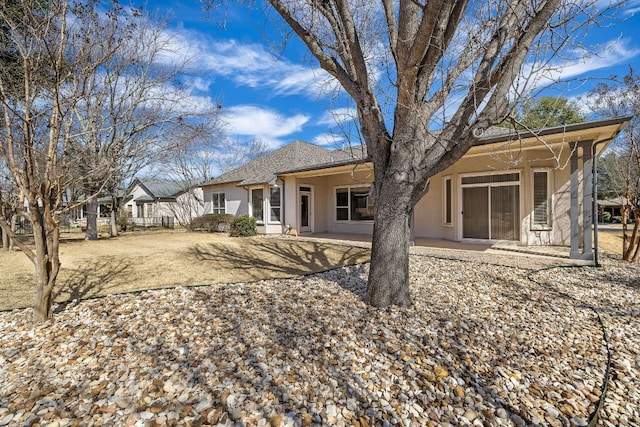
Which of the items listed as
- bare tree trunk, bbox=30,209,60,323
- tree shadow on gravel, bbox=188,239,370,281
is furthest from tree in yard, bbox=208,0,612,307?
bare tree trunk, bbox=30,209,60,323

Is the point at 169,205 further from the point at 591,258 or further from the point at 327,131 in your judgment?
the point at 591,258

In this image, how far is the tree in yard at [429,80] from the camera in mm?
3387

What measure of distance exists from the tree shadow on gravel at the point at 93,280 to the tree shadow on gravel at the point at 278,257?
1739mm

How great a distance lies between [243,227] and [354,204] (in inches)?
201

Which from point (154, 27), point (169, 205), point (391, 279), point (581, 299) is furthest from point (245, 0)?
point (169, 205)

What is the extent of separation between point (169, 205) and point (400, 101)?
2644cm

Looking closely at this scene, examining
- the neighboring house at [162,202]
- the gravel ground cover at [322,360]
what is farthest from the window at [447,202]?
the neighboring house at [162,202]

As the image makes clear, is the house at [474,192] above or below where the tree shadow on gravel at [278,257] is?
above

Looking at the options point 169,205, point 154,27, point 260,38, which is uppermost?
point 154,27

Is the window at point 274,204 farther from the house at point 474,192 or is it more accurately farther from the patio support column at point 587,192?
the patio support column at point 587,192

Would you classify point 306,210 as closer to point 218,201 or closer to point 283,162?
point 283,162

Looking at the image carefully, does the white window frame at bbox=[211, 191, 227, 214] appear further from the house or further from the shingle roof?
the shingle roof

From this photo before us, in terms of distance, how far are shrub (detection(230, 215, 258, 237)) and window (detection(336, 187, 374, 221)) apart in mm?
4050

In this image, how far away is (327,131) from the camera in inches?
222
